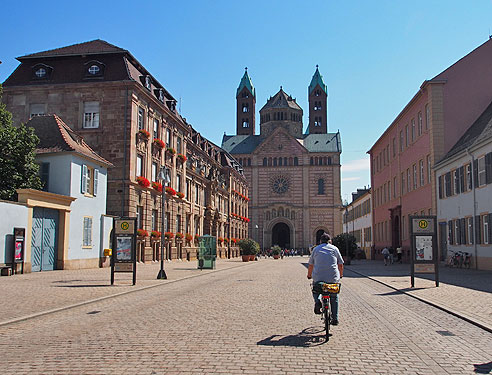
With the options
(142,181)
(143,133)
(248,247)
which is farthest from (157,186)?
(248,247)

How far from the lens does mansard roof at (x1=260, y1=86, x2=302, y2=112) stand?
372 ft

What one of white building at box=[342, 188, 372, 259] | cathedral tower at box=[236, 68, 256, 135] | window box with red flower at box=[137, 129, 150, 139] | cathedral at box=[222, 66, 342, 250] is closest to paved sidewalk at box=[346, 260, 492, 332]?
window box with red flower at box=[137, 129, 150, 139]

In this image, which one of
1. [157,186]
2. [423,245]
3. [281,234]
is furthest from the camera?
[281,234]

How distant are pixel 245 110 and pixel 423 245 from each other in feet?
365

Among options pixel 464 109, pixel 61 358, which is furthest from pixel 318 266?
pixel 464 109

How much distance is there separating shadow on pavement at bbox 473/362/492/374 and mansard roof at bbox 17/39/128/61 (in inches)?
1358

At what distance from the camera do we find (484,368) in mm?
6551

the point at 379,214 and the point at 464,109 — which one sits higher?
the point at 464,109

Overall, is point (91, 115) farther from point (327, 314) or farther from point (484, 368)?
point (484, 368)

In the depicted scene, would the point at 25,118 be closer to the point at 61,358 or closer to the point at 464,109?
the point at 464,109

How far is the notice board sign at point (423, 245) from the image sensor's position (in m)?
18.6

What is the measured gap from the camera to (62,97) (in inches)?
1468

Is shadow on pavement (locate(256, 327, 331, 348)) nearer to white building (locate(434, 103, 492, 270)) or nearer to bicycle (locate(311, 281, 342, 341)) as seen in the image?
bicycle (locate(311, 281, 342, 341))

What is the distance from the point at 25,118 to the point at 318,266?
33695 mm
